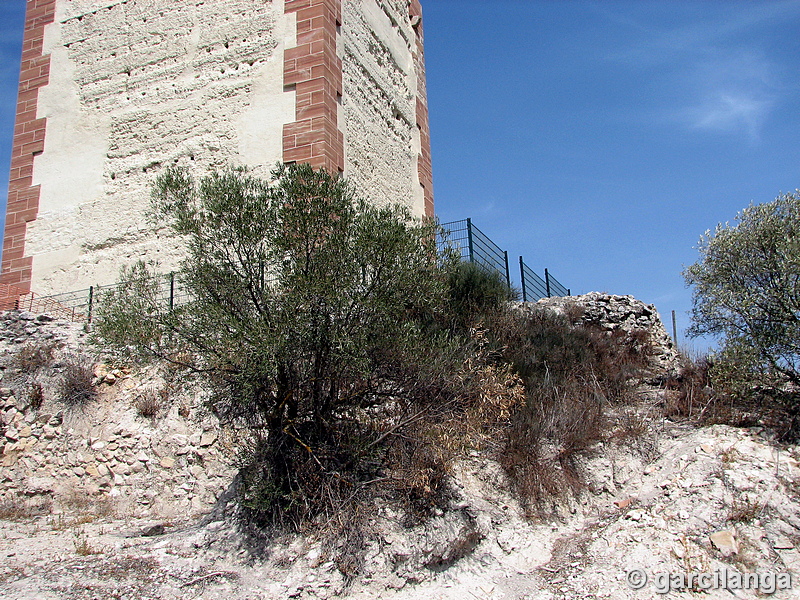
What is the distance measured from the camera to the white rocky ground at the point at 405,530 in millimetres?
7160

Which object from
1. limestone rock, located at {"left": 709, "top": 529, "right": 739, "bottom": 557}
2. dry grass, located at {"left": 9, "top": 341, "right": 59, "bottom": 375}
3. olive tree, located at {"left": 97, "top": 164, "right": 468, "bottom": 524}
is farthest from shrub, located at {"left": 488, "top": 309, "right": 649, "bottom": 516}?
dry grass, located at {"left": 9, "top": 341, "right": 59, "bottom": 375}

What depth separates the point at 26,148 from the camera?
1377 cm

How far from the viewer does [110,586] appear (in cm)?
678

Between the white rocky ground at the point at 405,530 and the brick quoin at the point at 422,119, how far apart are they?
747 centimetres

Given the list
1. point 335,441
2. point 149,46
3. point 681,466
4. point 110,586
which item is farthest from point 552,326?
point 149,46

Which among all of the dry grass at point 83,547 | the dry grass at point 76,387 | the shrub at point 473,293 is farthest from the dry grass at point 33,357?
the shrub at point 473,293

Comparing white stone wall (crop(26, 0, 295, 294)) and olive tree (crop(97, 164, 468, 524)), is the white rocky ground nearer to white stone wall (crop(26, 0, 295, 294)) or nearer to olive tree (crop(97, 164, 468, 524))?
olive tree (crop(97, 164, 468, 524))

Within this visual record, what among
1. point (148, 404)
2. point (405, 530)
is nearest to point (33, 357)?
point (148, 404)

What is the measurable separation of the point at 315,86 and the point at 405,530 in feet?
25.0

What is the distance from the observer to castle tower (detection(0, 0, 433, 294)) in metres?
12.0

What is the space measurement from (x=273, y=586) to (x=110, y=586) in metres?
1.59

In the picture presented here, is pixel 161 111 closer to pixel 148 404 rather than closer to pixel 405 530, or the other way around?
pixel 148 404

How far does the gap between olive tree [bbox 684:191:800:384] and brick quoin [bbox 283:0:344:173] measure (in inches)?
246

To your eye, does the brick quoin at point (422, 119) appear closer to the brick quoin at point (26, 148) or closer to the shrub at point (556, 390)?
the shrub at point (556, 390)
